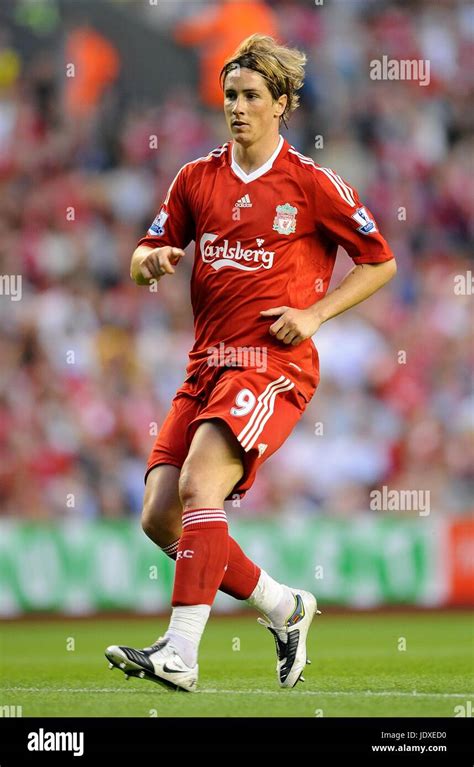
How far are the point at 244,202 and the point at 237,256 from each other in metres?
0.24

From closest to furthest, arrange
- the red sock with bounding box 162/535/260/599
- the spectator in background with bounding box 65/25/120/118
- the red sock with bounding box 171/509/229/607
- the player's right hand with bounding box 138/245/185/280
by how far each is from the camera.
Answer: the red sock with bounding box 171/509/229/607
the player's right hand with bounding box 138/245/185/280
the red sock with bounding box 162/535/260/599
the spectator in background with bounding box 65/25/120/118

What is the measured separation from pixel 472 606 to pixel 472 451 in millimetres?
1537

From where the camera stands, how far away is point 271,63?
579cm

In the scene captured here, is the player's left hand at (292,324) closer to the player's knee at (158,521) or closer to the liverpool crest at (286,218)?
the liverpool crest at (286,218)

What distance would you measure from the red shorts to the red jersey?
0.10 m

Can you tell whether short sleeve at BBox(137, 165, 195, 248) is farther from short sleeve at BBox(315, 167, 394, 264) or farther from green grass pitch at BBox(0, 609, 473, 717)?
green grass pitch at BBox(0, 609, 473, 717)

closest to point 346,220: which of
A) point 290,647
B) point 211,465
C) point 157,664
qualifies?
point 211,465

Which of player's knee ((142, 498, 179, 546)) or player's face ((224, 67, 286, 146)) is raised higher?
player's face ((224, 67, 286, 146))

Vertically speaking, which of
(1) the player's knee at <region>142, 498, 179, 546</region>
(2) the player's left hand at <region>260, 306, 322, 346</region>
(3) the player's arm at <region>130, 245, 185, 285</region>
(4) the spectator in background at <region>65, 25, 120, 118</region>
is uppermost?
(4) the spectator in background at <region>65, 25, 120, 118</region>

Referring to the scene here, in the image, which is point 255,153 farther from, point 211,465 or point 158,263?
point 211,465

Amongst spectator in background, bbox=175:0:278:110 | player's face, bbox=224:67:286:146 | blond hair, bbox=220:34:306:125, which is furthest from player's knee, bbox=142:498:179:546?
spectator in background, bbox=175:0:278:110

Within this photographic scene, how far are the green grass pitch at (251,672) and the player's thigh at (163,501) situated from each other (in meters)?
0.73

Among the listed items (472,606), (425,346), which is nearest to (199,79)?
(425,346)

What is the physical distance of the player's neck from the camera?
19.3ft
